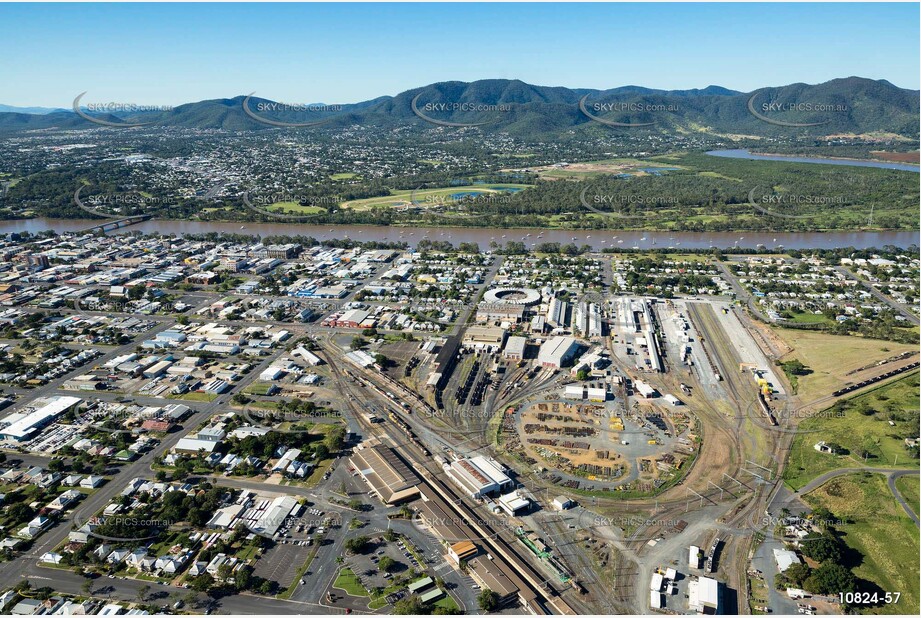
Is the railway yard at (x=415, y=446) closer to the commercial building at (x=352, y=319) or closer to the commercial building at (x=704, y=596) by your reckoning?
the commercial building at (x=704, y=596)

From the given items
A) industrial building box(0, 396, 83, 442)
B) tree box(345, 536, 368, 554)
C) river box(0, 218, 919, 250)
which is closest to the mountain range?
river box(0, 218, 919, 250)

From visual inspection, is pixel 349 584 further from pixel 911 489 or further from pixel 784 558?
pixel 911 489

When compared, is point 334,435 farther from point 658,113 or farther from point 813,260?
point 658,113

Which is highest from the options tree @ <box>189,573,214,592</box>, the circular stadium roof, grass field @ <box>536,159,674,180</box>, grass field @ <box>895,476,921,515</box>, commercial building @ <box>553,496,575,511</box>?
grass field @ <box>536,159,674,180</box>

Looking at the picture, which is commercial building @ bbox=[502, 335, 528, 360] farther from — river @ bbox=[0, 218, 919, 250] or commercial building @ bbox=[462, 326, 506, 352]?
river @ bbox=[0, 218, 919, 250]

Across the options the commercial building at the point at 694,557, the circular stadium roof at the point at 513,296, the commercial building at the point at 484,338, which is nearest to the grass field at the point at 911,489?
the commercial building at the point at 694,557

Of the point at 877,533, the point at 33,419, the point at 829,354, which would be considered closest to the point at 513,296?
the point at 829,354
